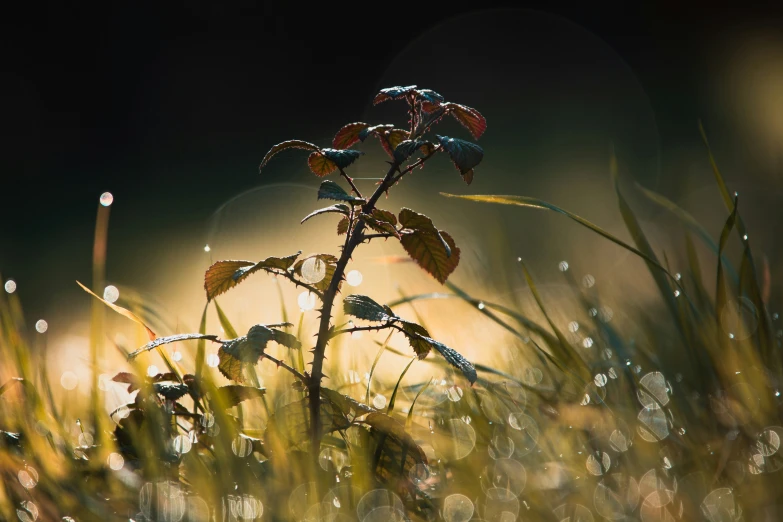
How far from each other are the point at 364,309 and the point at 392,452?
183mm

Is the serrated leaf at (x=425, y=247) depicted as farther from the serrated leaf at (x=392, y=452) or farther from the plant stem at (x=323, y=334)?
the serrated leaf at (x=392, y=452)

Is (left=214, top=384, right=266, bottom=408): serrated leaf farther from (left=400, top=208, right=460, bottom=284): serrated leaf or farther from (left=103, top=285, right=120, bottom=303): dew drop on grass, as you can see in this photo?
(left=103, top=285, right=120, bottom=303): dew drop on grass

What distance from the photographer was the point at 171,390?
0.91 meters

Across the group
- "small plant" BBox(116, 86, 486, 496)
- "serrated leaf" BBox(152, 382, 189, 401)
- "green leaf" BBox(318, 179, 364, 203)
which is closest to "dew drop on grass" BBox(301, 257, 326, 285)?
"small plant" BBox(116, 86, 486, 496)

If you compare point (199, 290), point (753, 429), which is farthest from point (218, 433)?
point (199, 290)

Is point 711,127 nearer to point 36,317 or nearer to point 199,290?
point 199,290

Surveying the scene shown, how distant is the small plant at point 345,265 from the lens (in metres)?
0.86

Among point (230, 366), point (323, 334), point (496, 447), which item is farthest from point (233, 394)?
point (496, 447)

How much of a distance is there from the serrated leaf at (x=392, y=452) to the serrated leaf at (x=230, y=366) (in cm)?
18

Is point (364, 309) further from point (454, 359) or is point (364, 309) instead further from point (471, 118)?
point (471, 118)

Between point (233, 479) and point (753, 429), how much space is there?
2.04 ft

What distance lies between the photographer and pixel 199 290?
10.5 feet

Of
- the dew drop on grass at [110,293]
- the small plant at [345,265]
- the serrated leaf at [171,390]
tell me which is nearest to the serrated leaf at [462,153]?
the small plant at [345,265]

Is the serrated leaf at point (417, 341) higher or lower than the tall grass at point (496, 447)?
higher
